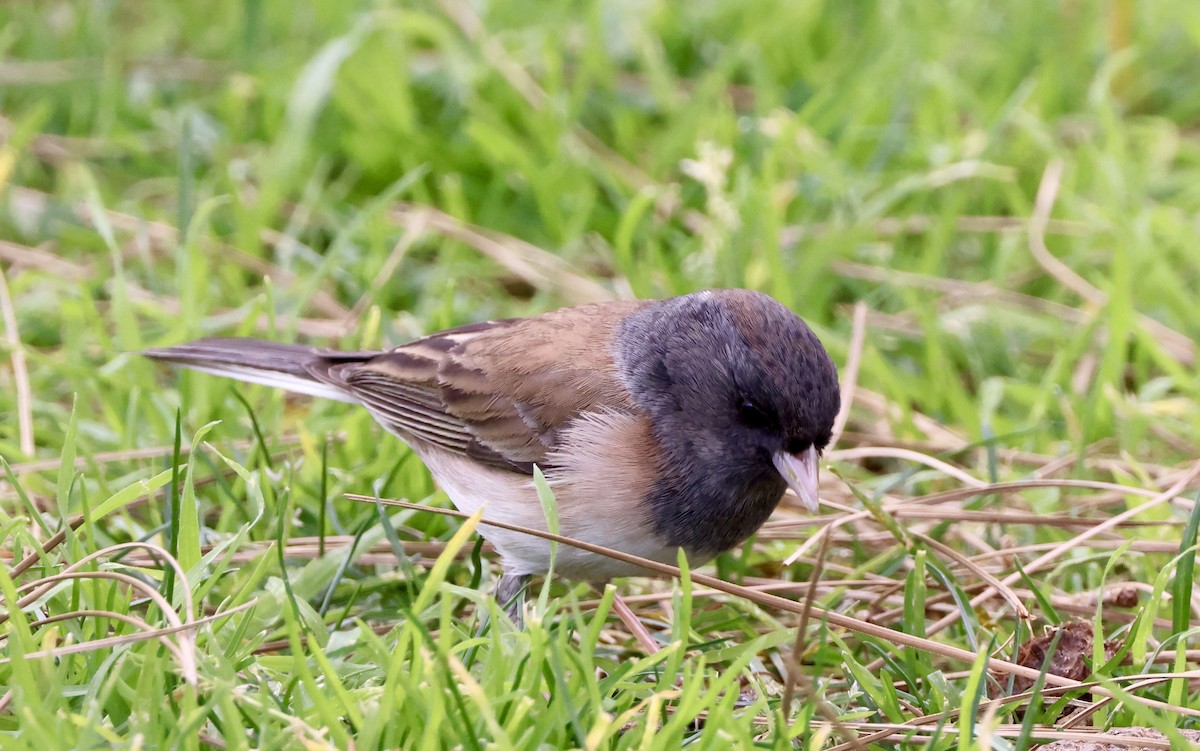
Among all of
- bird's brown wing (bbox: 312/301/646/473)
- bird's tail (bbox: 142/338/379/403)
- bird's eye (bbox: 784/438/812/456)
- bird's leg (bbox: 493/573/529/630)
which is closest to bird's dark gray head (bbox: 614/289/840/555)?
bird's eye (bbox: 784/438/812/456)

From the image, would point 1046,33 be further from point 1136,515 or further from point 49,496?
point 49,496

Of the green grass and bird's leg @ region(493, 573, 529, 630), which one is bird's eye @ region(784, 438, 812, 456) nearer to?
the green grass

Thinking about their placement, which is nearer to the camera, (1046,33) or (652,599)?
(652,599)

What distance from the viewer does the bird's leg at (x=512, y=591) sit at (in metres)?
2.73

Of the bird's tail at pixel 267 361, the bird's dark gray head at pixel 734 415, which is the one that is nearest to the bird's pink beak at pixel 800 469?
the bird's dark gray head at pixel 734 415

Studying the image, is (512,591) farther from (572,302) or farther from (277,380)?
(572,302)

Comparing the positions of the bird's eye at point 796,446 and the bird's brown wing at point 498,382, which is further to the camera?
the bird's brown wing at point 498,382

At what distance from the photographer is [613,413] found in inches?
108

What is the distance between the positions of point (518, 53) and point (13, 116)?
2034 mm

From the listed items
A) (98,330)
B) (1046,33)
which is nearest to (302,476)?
(98,330)

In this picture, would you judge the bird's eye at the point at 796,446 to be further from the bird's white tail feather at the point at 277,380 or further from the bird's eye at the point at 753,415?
the bird's white tail feather at the point at 277,380

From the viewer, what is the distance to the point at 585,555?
2.56m

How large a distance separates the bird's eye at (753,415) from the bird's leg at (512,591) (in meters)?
0.60

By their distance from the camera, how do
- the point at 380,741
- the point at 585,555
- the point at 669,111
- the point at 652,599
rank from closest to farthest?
the point at 380,741, the point at 585,555, the point at 652,599, the point at 669,111
